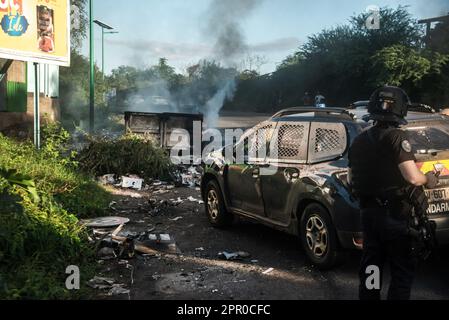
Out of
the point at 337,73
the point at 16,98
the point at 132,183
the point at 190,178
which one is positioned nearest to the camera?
the point at 132,183

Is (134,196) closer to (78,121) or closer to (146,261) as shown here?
(146,261)

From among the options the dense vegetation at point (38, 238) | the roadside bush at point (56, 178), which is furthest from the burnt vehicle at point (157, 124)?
the dense vegetation at point (38, 238)

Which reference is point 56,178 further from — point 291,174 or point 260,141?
point 291,174

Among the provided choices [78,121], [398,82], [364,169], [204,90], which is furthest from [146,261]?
[398,82]

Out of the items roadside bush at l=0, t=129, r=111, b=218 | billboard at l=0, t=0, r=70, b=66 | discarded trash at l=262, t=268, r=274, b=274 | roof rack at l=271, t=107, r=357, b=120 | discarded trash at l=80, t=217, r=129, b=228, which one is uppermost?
billboard at l=0, t=0, r=70, b=66

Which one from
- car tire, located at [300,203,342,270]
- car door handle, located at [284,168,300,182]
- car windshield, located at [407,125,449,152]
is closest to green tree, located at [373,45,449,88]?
car windshield, located at [407,125,449,152]

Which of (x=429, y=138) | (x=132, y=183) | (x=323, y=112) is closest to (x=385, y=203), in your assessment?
(x=429, y=138)

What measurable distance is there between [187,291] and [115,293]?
0.64 m

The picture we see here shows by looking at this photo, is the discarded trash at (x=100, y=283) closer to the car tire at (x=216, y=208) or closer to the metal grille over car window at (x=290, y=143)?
the metal grille over car window at (x=290, y=143)

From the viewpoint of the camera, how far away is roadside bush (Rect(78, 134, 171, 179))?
10.9m

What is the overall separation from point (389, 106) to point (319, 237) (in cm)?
180

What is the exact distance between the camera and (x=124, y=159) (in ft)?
36.1

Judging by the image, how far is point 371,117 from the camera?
12.0 feet

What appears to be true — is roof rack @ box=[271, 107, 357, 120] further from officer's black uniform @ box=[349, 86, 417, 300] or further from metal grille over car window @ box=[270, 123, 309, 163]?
officer's black uniform @ box=[349, 86, 417, 300]
